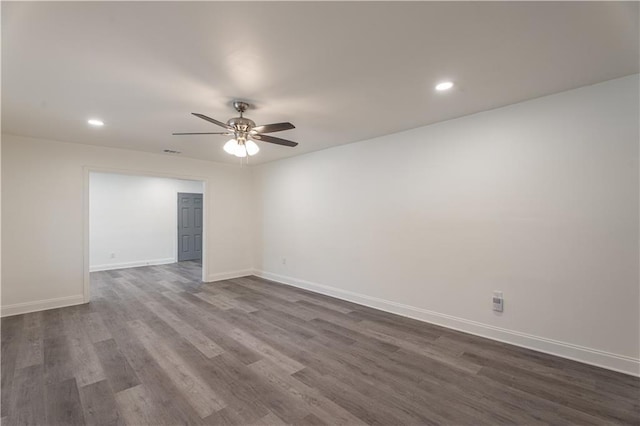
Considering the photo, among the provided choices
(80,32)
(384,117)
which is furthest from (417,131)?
(80,32)

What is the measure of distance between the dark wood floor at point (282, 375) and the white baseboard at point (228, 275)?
6.15 feet

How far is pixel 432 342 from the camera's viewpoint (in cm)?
306

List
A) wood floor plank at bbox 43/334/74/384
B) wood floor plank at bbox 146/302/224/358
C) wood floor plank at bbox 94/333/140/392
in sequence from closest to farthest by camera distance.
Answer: wood floor plank at bbox 94/333/140/392, wood floor plank at bbox 43/334/74/384, wood floor plank at bbox 146/302/224/358

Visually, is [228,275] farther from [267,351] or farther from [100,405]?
[100,405]

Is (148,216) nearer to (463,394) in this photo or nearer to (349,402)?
(349,402)

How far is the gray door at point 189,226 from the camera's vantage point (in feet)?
27.3

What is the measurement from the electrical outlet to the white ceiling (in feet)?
6.61

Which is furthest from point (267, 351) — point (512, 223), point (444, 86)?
point (444, 86)

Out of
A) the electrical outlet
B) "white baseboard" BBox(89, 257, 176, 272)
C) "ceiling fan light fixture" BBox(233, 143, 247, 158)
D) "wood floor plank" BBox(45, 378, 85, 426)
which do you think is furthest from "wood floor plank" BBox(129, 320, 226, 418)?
"white baseboard" BBox(89, 257, 176, 272)

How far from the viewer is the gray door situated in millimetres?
8312

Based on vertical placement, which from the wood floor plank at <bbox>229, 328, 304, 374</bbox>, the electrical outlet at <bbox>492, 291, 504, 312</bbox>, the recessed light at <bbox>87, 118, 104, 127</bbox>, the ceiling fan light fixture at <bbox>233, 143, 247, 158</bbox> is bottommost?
the wood floor plank at <bbox>229, 328, 304, 374</bbox>

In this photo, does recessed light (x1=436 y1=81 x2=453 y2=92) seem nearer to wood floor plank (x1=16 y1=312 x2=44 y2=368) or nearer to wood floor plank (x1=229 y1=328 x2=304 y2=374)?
wood floor plank (x1=229 y1=328 x2=304 y2=374)

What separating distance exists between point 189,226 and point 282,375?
7.10 metres

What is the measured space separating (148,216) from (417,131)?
726 centimetres
